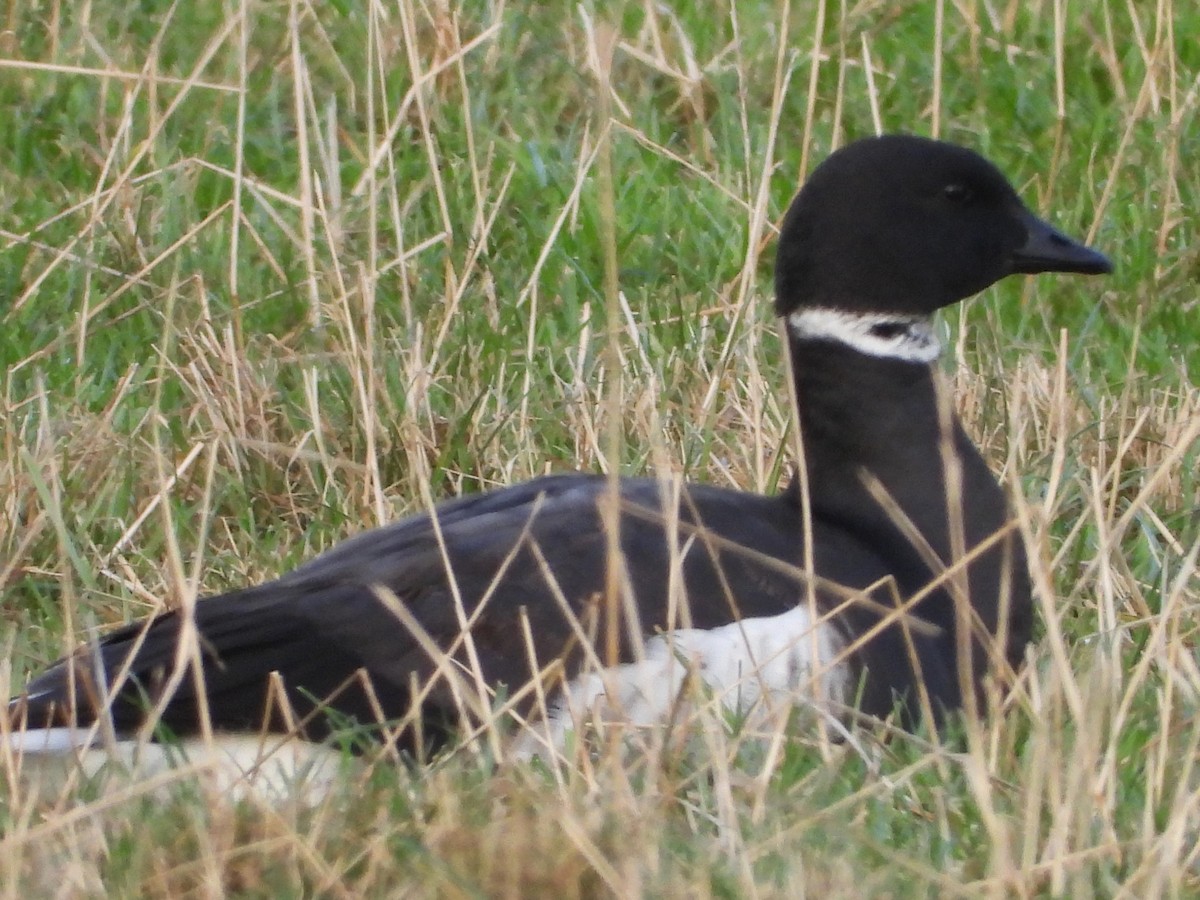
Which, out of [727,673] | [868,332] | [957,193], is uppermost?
[957,193]

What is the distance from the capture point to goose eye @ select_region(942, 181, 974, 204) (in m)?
4.20

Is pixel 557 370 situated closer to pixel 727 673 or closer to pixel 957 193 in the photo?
pixel 957 193

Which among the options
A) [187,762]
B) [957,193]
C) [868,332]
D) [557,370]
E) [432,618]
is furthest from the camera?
[557,370]

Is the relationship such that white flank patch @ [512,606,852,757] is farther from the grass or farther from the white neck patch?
the white neck patch

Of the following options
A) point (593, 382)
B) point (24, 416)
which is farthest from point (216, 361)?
point (593, 382)

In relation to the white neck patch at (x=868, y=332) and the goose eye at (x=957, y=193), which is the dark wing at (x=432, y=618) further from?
the goose eye at (x=957, y=193)

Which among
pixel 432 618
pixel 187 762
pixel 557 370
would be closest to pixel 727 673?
pixel 432 618

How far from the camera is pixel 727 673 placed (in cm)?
344

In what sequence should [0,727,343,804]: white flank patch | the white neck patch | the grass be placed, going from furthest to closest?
the white neck patch → [0,727,343,804]: white flank patch → the grass

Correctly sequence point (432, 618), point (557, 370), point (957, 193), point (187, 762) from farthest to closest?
point (557, 370) → point (957, 193) → point (432, 618) → point (187, 762)

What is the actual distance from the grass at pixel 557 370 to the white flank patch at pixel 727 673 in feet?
0.34

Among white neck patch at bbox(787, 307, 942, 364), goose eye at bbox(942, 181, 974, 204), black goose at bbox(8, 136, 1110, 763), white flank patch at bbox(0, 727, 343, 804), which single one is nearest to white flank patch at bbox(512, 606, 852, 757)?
black goose at bbox(8, 136, 1110, 763)

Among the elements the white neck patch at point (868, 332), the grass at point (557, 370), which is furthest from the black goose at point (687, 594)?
the grass at point (557, 370)

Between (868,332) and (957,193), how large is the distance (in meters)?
0.32
